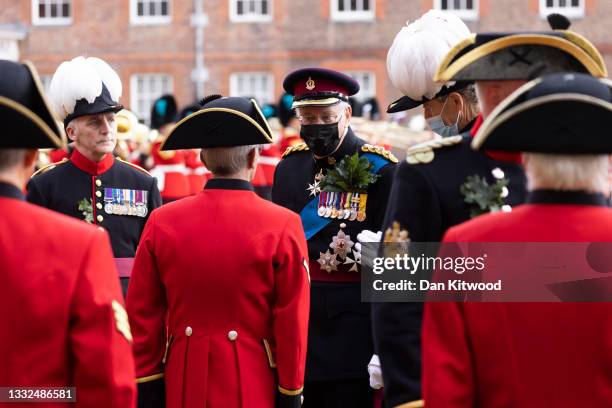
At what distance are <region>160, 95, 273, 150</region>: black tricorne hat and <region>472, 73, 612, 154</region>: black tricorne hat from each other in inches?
73.3

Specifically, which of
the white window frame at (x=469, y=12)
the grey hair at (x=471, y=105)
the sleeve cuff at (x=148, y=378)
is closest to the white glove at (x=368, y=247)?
the grey hair at (x=471, y=105)

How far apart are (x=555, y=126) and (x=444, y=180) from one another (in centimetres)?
72

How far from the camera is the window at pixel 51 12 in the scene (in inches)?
1251

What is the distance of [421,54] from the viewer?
4.77 metres

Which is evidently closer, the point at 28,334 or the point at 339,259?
the point at 28,334

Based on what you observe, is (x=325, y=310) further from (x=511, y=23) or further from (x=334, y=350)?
(x=511, y=23)

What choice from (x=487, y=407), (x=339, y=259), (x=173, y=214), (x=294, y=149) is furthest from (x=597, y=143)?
(x=294, y=149)

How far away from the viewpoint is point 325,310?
5977 millimetres

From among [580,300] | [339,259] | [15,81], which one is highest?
[15,81]

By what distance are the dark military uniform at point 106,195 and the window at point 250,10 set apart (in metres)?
24.3

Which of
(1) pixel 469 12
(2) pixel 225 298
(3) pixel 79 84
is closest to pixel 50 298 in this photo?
(2) pixel 225 298

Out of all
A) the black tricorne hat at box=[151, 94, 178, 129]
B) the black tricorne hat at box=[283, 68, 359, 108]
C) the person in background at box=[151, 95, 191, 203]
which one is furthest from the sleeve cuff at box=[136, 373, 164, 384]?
the black tricorne hat at box=[151, 94, 178, 129]

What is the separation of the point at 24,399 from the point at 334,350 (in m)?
2.64

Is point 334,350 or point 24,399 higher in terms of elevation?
point 24,399
